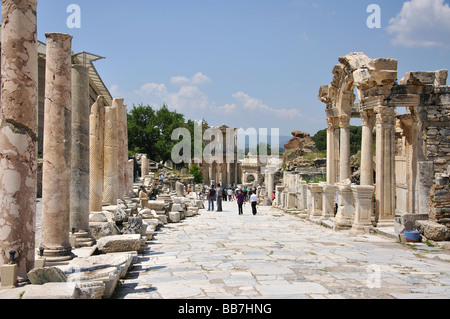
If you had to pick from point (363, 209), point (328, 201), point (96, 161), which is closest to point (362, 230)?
point (363, 209)

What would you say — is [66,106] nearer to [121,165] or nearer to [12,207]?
[12,207]

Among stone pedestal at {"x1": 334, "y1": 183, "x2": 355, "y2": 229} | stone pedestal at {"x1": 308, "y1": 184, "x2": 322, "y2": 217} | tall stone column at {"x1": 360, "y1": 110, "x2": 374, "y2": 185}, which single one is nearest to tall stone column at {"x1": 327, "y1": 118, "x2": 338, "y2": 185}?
stone pedestal at {"x1": 308, "y1": 184, "x2": 322, "y2": 217}

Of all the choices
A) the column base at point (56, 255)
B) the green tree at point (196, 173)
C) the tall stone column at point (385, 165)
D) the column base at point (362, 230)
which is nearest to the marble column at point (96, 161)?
the column base at point (56, 255)

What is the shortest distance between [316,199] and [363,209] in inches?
170

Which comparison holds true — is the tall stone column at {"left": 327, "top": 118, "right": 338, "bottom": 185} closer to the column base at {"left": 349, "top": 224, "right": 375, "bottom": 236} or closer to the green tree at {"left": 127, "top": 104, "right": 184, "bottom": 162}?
the column base at {"left": 349, "top": 224, "right": 375, "bottom": 236}

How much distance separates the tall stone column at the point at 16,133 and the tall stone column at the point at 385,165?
10.3 m

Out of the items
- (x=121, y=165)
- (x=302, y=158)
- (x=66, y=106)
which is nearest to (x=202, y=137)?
(x=302, y=158)

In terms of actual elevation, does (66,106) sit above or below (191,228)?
above

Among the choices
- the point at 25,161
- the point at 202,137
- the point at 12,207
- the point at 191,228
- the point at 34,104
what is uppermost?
the point at 202,137

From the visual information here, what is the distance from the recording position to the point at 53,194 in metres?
7.49

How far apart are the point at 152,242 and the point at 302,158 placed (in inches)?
738

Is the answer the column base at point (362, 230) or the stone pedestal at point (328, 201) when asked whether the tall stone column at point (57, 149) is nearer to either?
the column base at point (362, 230)

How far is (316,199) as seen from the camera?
688 inches

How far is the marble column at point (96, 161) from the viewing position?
1179 cm
